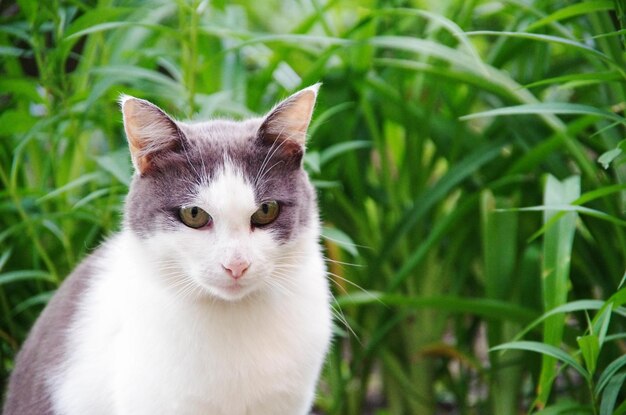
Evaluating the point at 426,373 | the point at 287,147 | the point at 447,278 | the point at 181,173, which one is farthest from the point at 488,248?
the point at 181,173

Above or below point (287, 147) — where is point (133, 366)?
below

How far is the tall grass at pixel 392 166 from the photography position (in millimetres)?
1942

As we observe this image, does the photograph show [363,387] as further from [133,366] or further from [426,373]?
[133,366]

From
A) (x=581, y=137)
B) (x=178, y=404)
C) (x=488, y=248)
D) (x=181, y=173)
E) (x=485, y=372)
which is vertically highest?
(x=581, y=137)

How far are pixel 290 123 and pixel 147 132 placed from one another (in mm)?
252

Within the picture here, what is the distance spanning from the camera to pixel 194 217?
1370 mm

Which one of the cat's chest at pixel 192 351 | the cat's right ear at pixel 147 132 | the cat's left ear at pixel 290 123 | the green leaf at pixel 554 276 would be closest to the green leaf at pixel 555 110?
the green leaf at pixel 554 276

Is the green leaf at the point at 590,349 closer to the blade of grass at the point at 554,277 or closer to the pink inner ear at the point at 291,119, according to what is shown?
the blade of grass at the point at 554,277

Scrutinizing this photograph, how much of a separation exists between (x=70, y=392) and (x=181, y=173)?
0.48 m

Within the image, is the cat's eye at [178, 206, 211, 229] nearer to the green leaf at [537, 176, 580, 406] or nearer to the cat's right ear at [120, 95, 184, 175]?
the cat's right ear at [120, 95, 184, 175]

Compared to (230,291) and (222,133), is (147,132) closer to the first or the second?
(222,133)

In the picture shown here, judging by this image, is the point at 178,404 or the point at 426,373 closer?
the point at 178,404

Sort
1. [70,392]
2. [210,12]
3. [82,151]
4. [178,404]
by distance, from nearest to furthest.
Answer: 1. [178,404]
2. [70,392]
3. [82,151]
4. [210,12]

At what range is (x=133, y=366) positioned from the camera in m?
1.41
